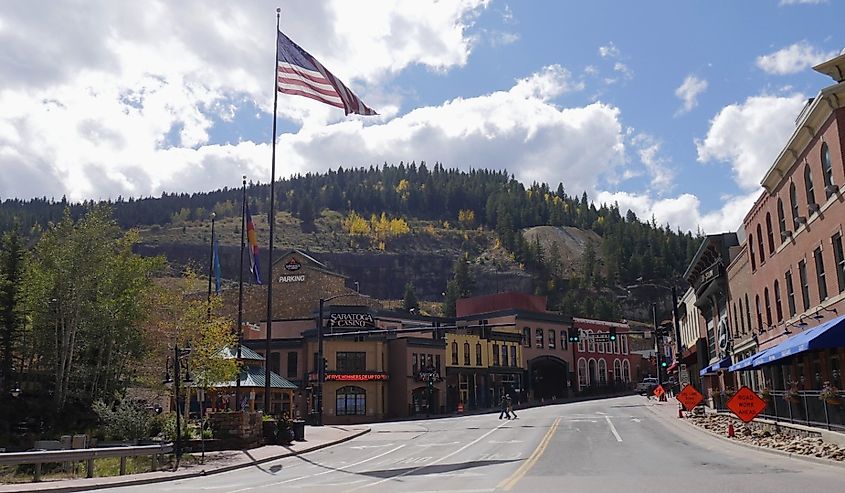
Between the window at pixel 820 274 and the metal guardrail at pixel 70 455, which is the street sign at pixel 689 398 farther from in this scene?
the metal guardrail at pixel 70 455

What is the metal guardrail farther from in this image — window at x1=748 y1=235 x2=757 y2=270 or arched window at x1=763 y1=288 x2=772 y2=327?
window at x1=748 y1=235 x2=757 y2=270

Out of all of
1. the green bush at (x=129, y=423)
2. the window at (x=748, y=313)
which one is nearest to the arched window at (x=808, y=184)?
the window at (x=748, y=313)

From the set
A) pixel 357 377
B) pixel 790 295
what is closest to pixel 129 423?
pixel 790 295

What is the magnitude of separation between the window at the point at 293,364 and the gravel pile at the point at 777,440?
41175 mm

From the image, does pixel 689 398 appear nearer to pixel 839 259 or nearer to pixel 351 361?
pixel 839 259

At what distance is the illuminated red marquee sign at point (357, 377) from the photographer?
66.3m

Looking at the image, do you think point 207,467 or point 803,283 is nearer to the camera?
point 207,467

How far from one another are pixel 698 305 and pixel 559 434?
25.2 m

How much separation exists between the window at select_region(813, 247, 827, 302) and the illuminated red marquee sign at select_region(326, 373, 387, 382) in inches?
1818

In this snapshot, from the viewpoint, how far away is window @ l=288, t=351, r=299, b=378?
229ft

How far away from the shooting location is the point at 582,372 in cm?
10069

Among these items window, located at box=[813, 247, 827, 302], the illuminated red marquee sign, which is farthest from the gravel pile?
the illuminated red marquee sign

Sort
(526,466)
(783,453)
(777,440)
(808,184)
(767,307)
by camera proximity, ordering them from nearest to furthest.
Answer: (526,466)
(783,453)
(777,440)
(808,184)
(767,307)

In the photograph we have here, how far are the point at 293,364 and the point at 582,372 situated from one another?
4588cm
